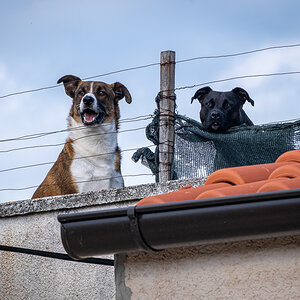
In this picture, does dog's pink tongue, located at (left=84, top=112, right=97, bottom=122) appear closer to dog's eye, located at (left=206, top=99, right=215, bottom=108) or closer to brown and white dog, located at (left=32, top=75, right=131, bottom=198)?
brown and white dog, located at (left=32, top=75, right=131, bottom=198)

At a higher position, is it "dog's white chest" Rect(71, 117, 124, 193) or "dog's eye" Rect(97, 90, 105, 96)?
"dog's eye" Rect(97, 90, 105, 96)

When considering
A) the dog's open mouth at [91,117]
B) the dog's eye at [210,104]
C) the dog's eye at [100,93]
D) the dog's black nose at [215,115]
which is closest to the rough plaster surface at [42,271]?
the dog's open mouth at [91,117]

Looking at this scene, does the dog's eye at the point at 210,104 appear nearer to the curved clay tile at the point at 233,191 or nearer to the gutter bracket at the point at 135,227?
the curved clay tile at the point at 233,191

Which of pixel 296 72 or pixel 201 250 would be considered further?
pixel 296 72

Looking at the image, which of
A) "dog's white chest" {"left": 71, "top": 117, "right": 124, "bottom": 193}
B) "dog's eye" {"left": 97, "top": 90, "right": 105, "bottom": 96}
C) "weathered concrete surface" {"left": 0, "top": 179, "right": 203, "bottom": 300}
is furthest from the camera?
"dog's eye" {"left": 97, "top": 90, "right": 105, "bottom": 96}

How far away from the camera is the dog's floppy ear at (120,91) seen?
6082 mm

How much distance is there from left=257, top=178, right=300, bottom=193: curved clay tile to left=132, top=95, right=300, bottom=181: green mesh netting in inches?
85.0

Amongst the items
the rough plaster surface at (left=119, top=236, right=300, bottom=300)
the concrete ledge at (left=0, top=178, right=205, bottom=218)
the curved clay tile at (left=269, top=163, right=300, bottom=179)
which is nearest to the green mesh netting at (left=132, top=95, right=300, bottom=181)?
the concrete ledge at (left=0, top=178, right=205, bottom=218)

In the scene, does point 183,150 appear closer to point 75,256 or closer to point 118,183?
point 118,183

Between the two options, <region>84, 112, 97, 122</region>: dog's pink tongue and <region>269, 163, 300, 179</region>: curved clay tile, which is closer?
A: <region>269, 163, 300, 179</region>: curved clay tile

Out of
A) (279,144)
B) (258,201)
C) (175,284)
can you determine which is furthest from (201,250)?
(279,144)

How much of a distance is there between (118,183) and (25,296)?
125cm

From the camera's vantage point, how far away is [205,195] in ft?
9.71

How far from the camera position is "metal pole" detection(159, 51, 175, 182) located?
5180 mm
